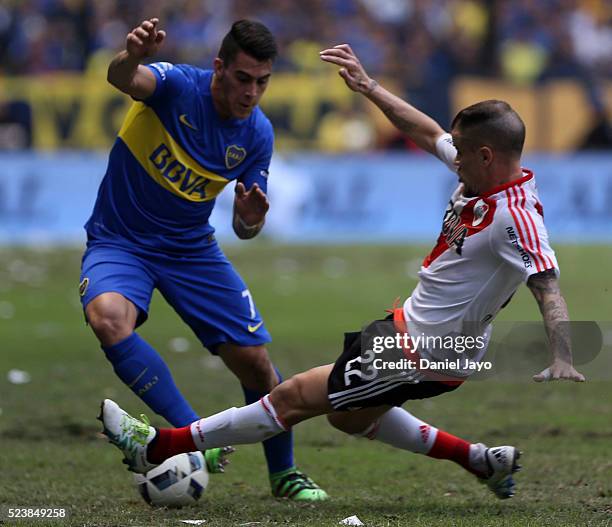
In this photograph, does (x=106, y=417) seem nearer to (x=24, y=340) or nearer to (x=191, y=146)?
(x=191, y=146)

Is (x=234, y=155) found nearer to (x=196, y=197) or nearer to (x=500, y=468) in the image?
(x=196, y=197)

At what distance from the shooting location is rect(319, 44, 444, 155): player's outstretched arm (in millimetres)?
5992

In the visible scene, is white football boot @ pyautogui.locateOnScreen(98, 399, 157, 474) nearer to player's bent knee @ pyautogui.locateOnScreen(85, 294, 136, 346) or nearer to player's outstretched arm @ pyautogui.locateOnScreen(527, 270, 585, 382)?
player's bent knee @ pyautogui.locateOnScreen(85, 294, 136, 346)

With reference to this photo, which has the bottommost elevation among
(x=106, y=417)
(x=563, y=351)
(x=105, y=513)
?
(x=105, y=513)

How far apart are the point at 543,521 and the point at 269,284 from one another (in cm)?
967

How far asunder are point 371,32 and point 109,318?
16592mm

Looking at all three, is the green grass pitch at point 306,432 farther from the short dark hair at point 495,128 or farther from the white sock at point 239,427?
the short dark hair at point 495,128

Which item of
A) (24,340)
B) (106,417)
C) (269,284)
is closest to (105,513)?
(106,417)

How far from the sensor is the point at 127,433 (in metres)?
5.48

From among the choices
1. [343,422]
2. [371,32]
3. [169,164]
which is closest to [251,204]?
[169,164]

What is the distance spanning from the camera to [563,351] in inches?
189

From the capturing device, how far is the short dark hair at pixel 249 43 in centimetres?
627

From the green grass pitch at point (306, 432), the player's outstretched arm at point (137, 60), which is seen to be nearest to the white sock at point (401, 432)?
the green grass pitch at point (306, 432)

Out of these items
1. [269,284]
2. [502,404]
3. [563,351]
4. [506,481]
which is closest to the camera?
[563,351]
